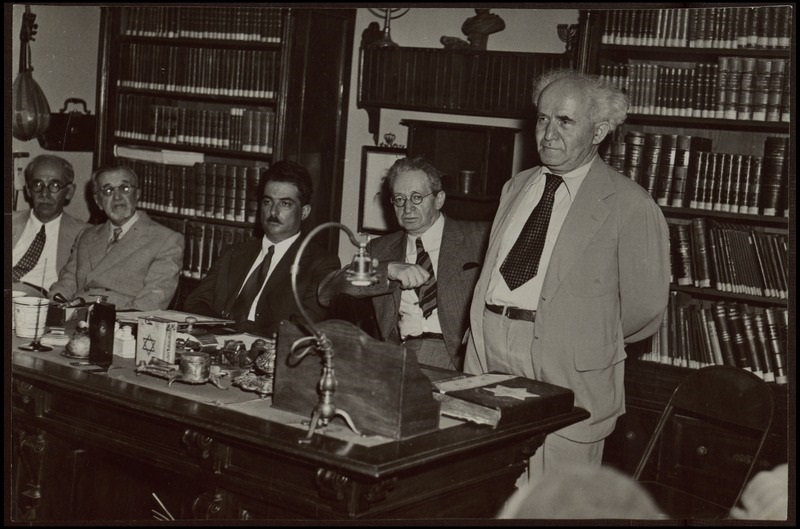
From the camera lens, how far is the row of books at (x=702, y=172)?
4.08 meters

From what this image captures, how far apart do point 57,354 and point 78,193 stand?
2994 millimetres

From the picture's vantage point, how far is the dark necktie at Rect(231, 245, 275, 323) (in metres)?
4.18

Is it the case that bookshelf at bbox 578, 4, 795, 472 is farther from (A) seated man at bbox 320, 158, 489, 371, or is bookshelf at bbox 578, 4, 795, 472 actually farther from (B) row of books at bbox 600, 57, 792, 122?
(A) seated man at bbox 320, 158, 489, 371

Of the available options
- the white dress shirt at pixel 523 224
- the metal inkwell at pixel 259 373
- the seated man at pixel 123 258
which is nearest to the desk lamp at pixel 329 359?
the metal inkwell at pixel 259 373

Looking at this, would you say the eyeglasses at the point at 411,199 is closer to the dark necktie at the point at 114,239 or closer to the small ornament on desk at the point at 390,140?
the small ornament on desk at the point at 390,140

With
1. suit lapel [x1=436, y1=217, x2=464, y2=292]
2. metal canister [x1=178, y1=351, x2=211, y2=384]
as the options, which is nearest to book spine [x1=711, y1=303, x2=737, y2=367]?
suit lapel [x1=436, y1=217, x2=464, y2=292]

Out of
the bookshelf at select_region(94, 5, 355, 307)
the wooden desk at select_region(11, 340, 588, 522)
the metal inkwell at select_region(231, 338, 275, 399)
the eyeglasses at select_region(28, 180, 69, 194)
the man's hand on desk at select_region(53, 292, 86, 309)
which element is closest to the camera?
the wooden desk at select_region(11, 340, 588, 522)

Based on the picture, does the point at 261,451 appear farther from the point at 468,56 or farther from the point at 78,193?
the point at 78,193

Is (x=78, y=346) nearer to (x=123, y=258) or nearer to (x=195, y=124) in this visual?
(x=123, y=258)

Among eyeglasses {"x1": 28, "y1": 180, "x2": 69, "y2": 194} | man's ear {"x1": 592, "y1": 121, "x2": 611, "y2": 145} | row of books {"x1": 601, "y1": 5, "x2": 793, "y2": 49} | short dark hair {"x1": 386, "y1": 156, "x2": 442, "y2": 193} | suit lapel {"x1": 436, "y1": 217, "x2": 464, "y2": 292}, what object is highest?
row of books {"x1": 601, "y1": 5, "x2": 793, "y2": 49}

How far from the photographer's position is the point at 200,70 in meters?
5.61

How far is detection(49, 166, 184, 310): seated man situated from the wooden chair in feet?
7.80

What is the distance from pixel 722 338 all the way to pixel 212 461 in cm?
262

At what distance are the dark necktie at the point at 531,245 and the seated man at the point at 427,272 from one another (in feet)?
1.48
